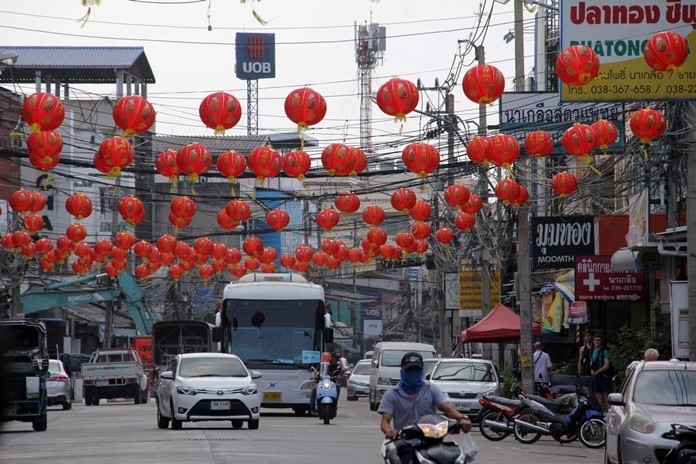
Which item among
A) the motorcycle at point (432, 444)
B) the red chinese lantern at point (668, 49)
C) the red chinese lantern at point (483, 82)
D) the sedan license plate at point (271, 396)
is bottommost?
the sedan license plate at point (271, 396)

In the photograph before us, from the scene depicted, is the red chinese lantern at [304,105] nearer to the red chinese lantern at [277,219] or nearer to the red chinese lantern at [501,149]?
the red chinese lantern at [501,149]

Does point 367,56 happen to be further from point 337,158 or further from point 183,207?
point 337,158

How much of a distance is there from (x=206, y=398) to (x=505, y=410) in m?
5.68

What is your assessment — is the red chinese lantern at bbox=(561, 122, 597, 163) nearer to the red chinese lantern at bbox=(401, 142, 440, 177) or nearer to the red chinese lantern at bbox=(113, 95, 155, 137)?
the red chinese lantern at bbox=(401, 142, 440, 177)

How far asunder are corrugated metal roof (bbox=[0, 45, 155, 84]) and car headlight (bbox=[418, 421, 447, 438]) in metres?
75.1

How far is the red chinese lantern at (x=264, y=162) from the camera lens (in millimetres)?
25672

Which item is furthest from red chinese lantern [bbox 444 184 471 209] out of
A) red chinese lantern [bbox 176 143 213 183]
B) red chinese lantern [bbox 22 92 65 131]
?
red chinese lantern [bbox 22 92 65 131]

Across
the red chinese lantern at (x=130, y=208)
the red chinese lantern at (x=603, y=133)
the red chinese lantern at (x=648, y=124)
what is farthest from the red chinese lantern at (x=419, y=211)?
the red chinese lantern at (x=648, y=124)

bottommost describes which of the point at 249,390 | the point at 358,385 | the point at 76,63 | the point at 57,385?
the point at 358,385

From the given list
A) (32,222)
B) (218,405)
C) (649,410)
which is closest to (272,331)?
(218,405)

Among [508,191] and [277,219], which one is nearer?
[508,191]

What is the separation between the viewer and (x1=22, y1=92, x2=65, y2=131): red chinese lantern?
20.8m

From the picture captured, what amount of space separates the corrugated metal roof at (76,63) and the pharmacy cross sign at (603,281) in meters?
57.0

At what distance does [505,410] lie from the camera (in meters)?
23.1
